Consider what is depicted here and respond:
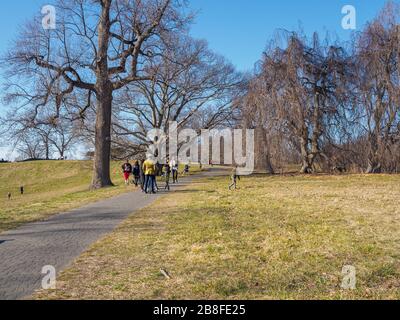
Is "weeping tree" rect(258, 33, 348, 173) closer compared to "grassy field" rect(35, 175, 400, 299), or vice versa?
"grassy field" rect(35, 175, 400, 299)

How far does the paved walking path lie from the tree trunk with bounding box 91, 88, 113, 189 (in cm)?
1181

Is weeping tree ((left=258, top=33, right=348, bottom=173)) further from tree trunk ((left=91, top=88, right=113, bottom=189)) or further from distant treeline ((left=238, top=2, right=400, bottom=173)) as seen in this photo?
tree trunk ((left=91, top=88, right=113, bottom=189))

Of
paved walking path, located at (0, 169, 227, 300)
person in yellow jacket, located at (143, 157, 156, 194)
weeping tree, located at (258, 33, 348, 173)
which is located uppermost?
weeping tree, located at (258, 33, 348, 173)

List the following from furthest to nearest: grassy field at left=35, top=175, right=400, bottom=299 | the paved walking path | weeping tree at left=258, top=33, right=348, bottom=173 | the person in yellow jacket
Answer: weeping tree at left=258, top=33, right=348, bottom=173 < the person in yellow jacket < the paved walking path < grassy field at left=35, top=175, right=400, bottom=299

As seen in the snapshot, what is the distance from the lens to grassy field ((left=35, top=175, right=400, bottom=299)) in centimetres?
505

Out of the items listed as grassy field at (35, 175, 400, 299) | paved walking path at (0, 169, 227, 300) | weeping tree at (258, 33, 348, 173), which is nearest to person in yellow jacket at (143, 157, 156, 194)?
paved walking path at (0, 169, 227, 300)

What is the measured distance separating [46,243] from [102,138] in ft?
55.6

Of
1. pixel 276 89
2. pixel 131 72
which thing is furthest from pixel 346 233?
pixel 276 89

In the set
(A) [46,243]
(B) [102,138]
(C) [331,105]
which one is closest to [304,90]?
(C) [331,105]

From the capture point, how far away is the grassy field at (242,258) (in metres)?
5.05

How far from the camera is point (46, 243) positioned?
805 cm

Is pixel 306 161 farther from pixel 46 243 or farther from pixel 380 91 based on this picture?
pixel 46 243
